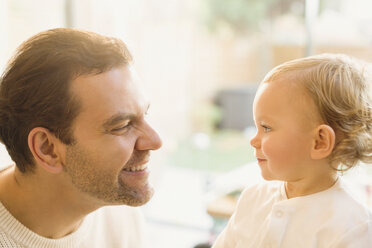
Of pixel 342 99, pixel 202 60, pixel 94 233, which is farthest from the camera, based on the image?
pixel 202 60

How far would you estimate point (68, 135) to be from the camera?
1297 mm

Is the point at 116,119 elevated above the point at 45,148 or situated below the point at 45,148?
above

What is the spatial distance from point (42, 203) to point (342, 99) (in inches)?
34.2

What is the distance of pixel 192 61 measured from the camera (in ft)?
19.5

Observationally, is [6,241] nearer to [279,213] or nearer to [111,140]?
[111,140]

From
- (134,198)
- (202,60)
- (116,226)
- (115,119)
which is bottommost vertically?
(202,60)

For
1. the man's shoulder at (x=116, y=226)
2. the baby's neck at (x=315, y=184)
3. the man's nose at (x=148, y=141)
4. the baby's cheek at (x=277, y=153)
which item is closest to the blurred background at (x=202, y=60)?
the baby's neck at (x=315, y=184)

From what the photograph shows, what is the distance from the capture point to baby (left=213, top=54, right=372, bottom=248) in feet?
3.66

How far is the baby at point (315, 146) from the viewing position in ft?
3.66

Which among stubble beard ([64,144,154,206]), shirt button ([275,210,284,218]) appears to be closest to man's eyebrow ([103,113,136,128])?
stubble beard ([64,144,154,206])

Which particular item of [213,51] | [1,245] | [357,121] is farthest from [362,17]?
[213,51]

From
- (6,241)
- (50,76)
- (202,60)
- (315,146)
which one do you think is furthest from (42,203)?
(202,60)

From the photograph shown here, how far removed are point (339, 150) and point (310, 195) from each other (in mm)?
138

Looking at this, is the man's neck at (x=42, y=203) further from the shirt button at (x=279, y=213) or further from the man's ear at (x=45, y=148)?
the shirt button at (x=279, y=213)
